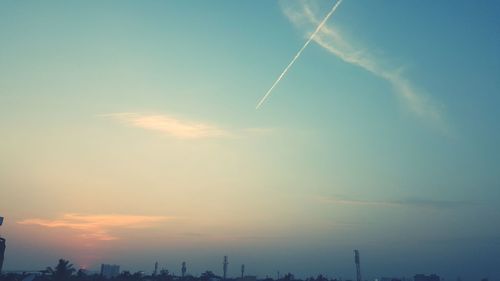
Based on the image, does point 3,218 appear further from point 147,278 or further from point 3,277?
point 147,278

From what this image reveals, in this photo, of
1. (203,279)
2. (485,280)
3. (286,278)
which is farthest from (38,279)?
(485,280)

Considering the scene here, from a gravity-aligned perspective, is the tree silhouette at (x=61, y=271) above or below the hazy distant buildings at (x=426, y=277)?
above

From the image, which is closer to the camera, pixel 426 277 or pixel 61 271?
pixel 61 271

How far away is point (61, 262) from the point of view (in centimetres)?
6072

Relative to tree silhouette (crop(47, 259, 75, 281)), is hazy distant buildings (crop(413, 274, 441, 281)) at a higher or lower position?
lower

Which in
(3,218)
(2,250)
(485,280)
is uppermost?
(3,218)

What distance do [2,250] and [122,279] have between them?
2067 centimetres

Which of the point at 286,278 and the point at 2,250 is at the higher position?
the point at 2,250

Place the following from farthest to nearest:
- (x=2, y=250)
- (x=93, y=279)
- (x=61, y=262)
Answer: (x=93, y=279)
(x=61, y=262)
(x=2, y=250)

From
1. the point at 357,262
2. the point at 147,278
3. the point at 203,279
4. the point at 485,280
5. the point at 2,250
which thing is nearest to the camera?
the point at 2,250

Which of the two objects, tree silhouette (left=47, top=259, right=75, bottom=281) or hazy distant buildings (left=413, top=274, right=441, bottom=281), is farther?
hazy distant buildings (left=413, top=274, right=441, bottom=281)

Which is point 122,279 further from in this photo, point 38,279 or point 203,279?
point 203,279

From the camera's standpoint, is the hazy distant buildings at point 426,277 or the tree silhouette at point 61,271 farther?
the hazy distant buildings at point 426,277

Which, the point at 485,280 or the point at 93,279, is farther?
the point at 485,280
